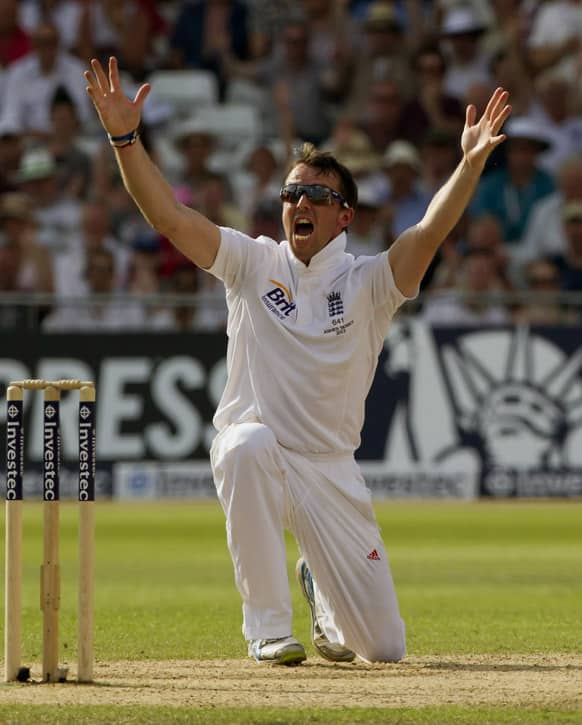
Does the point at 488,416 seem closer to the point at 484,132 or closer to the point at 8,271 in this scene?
the point at 8,271

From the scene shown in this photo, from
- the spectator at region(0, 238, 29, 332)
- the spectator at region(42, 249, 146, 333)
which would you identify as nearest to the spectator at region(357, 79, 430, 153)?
the spectator at region(42, 249, 146, 333)

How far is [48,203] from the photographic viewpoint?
18828mm

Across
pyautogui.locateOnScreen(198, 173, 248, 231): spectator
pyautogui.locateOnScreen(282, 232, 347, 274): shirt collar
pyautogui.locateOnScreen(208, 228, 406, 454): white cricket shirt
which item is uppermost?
pyautogui.locateOnScreen(198, 173, 248, 231): spectator

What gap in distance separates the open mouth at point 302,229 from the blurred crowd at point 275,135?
1012 cm

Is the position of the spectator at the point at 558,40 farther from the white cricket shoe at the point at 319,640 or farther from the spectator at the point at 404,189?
the white cricket shoe at the point at 319,640

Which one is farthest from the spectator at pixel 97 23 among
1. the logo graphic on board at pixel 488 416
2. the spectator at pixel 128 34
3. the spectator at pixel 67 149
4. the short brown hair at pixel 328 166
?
the short brown hair at pixel 328 166

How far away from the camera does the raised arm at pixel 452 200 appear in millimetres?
6262

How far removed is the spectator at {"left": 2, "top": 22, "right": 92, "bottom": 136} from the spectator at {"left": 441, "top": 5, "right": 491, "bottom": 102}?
14.2 ft

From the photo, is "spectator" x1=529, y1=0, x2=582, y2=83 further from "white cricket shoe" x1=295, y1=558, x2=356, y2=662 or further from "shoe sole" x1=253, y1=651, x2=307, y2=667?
"shoe sole" x1=253, y1=651, x2=307, y2=667

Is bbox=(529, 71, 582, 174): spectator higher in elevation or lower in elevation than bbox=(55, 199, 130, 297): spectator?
higher

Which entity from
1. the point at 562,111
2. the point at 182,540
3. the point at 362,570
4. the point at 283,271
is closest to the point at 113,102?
the point at 283,271

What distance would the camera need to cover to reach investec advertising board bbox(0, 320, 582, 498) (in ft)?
53.5

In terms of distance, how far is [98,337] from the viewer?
1659 centimetres

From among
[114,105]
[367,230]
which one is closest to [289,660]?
[114,105]
